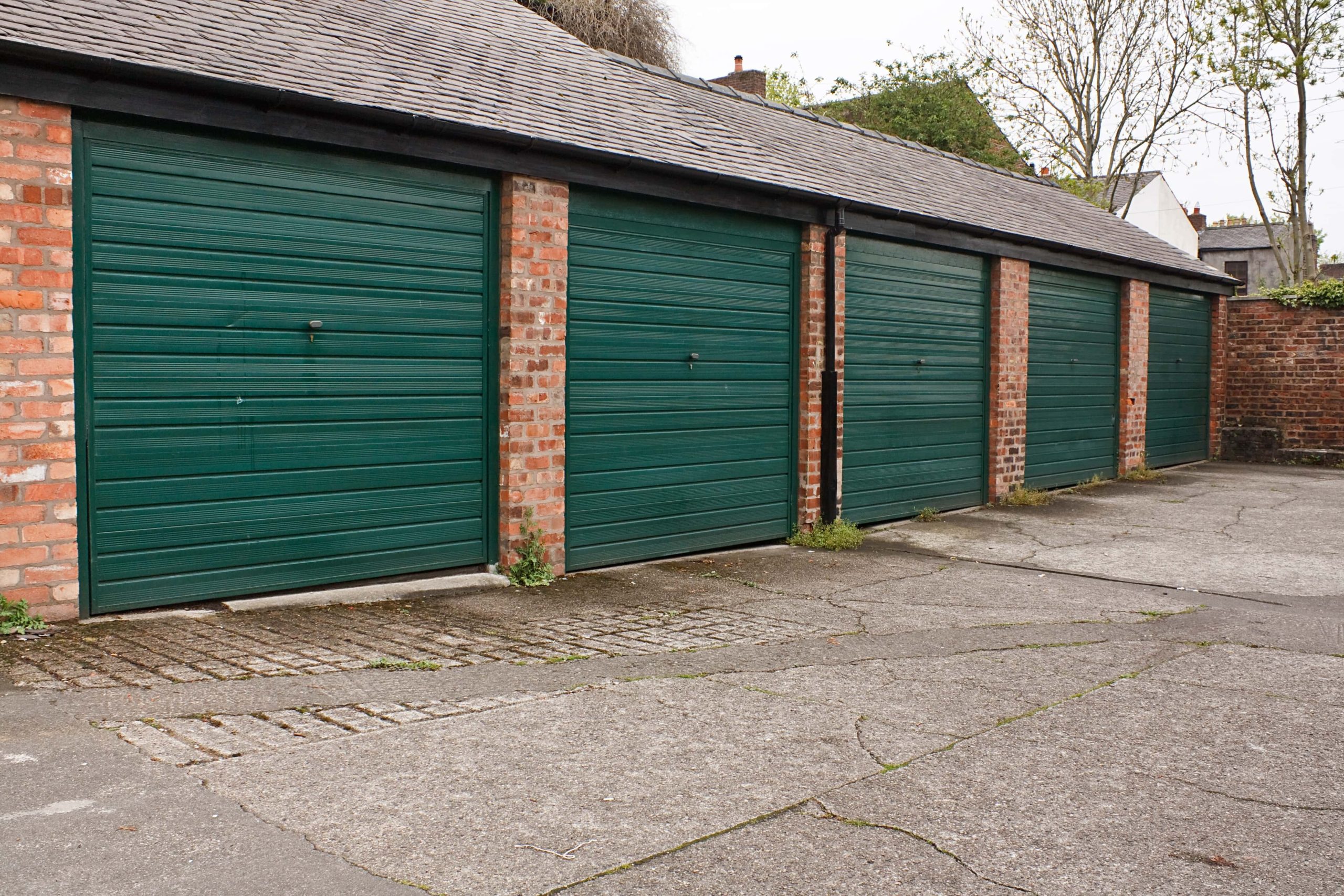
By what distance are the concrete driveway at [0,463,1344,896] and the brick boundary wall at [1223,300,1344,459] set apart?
1343cm

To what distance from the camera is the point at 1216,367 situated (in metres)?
19.1

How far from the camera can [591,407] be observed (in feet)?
27.6

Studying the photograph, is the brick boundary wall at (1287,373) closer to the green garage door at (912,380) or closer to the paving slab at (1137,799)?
the green garage door at (912,380)

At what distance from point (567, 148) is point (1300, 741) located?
563 cm

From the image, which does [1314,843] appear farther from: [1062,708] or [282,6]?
[282,6]

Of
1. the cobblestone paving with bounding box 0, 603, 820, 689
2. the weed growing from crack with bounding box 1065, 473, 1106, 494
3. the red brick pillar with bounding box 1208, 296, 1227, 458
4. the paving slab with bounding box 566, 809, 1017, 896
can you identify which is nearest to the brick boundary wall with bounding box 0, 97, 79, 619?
the cobblestone paving with bounding box 0, 603, 820, 689

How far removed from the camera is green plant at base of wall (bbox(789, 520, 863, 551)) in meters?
9.94

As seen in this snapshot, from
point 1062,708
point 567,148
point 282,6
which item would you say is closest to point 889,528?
point 567,148

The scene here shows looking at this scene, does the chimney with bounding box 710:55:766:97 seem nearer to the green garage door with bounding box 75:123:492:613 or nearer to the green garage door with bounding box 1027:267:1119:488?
the green garage door with bounding box 1027:267:1119:488

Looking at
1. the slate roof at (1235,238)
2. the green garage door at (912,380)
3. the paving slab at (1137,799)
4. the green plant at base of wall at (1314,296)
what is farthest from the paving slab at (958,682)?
the slate roof at (1235,238)

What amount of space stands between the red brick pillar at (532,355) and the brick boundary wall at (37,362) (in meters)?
2.78

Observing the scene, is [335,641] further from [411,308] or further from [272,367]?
[411,308]

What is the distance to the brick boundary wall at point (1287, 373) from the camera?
18.8 meters

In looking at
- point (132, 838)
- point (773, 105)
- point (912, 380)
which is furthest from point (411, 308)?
point (773, 105)
